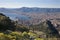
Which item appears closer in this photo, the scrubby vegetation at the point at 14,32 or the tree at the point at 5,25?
the scrubby vegetation at the point at 14,32

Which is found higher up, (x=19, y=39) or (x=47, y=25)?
(x=19, y=39)

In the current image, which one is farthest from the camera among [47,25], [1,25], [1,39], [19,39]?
[47,25]

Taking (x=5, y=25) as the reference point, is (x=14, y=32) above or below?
above

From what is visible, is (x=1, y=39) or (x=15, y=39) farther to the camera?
(x=15, y=39)

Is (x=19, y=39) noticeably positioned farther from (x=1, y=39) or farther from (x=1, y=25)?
(x=1, y=25)

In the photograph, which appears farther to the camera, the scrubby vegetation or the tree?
the tree

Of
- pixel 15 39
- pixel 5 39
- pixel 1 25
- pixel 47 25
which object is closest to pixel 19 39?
pixel 15 39

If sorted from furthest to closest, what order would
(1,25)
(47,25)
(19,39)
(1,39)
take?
(47,25), (1,25), (19,39), (1,39)

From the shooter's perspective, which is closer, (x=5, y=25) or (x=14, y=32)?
(x=14, y=32)

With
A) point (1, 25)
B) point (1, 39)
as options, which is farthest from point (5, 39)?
point (1, 25)
